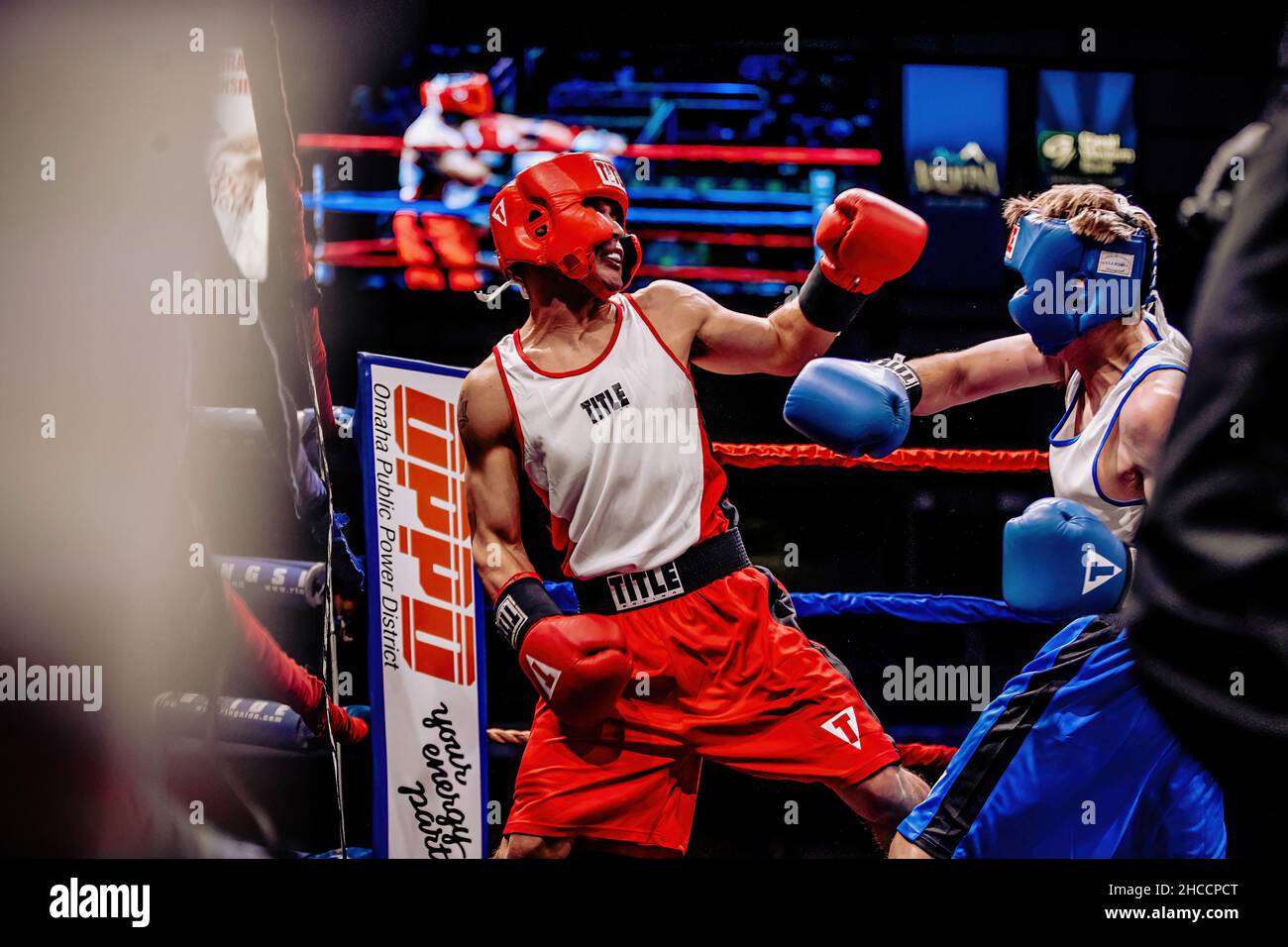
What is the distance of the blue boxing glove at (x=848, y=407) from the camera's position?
8.17ft

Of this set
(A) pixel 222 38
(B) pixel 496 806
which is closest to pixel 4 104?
(A) pixel 222 38

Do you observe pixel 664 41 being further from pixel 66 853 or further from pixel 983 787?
pixel 66 853

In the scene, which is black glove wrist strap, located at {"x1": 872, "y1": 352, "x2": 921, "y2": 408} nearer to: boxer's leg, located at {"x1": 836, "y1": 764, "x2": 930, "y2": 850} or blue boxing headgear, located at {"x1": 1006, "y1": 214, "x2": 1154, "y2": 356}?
blue boxing headgear, located at {"x1": 1006, "y1": 214, "x2": 1154, "y2": 356}

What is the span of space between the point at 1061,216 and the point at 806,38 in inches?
29.1

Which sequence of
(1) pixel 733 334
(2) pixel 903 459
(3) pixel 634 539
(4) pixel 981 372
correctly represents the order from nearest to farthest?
(3) pixel 634 539 < (1) pixel 733 334 < (4) pixel 981 372 < (2) pixel 903 459

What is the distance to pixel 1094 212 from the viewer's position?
251 centimetres

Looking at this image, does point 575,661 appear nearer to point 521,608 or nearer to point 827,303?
point 521,608

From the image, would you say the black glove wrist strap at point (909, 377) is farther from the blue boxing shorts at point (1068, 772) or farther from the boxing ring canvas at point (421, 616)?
the boxing ring canvas at point (421, 616)

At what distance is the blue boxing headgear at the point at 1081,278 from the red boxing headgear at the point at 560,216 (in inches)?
34.7

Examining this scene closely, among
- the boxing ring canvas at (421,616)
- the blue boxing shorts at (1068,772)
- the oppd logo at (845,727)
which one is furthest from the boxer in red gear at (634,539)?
the boxing ring canvas at (421,616)

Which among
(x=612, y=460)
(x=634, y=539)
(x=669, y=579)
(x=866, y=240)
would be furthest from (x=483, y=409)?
Result: (x=866, y=240)

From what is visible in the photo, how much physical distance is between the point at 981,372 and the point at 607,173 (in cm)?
95

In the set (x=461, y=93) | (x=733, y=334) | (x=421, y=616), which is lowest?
(x=421, y=616)

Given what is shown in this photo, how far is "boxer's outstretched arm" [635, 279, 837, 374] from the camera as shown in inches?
100
